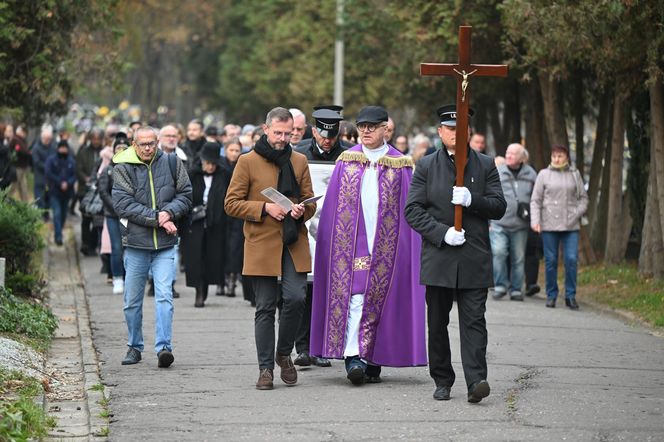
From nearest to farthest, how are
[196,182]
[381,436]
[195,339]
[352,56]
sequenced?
[381,436]
[195,339]
[196,182]
[352,56]

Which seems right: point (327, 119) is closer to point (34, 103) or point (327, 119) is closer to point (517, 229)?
point (517, 229)

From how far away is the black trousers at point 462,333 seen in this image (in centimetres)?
947

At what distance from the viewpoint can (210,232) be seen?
54.9 ft

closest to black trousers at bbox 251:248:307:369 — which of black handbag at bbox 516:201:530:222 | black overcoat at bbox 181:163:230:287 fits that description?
black overcoat at bbox 181:163:230:287

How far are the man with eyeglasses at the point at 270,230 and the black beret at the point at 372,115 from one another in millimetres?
506

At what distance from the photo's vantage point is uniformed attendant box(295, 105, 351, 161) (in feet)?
37.4

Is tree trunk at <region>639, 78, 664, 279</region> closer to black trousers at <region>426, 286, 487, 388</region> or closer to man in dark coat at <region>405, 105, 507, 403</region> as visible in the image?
man in dark coat at <region>405, 105, 507, 403</region>

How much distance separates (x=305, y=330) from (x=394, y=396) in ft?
5.99

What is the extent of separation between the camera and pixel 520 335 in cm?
1396

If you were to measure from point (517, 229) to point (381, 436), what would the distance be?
32.1 ft

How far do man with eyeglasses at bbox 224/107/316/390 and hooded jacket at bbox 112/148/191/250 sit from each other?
50.5 inches

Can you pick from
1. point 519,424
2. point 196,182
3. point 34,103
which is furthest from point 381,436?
point 34,103

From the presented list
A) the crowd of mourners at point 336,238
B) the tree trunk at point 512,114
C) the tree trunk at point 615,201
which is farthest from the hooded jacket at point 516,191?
the tree trunk at point 512,114

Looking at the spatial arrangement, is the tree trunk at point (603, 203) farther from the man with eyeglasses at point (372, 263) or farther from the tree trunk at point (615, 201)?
the man with eyeglasses at point (372, 263)
